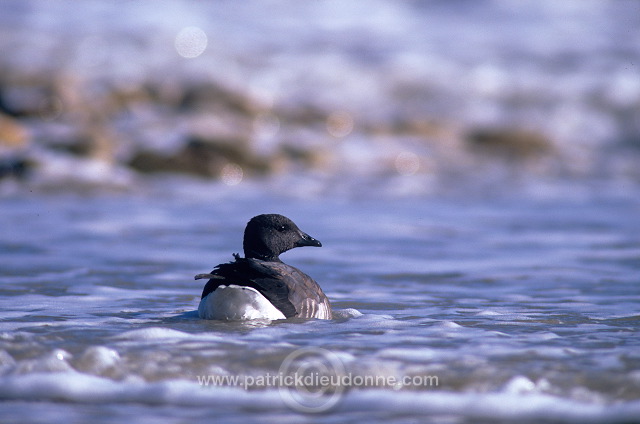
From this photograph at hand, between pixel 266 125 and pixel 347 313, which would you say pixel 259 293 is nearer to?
pixel 347 313

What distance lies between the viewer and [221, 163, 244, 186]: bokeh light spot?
17969 mm

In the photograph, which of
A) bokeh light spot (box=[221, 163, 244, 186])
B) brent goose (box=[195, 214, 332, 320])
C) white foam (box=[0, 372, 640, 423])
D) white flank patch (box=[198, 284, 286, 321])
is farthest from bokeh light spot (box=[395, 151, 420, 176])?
white foam (box=[0, 372, 640, 423])

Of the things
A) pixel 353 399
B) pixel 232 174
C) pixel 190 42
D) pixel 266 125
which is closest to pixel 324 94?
pixel 266 125

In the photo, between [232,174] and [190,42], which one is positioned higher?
[190,42]

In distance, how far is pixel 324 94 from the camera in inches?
995

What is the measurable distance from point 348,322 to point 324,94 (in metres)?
19.2

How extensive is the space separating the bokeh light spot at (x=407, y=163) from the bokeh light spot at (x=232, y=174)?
3.95 meters

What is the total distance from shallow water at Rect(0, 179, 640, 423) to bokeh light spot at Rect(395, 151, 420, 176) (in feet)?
21.6

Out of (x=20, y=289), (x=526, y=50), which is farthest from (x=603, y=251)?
(x=526, y=50)

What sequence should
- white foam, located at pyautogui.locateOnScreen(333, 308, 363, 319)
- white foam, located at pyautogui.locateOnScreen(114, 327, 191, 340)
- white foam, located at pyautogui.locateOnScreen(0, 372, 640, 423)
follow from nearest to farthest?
white foam, located at pyautogui.locateOnScreen(0, 372, 640, 423), white foam, located at pyautogui.locateOnScreen(114, 327, 191, 340), white foam, located at pyautogui.locateOnScreen(333, 308, 363, 319)

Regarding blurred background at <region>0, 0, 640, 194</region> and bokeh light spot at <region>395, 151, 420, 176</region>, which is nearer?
blurred background at <region>0, 0, 640, 194</region>

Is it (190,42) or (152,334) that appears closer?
(152,334)

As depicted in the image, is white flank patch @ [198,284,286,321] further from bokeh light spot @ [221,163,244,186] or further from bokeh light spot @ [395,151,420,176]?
bokeh light spot @ [395,151,420,176]

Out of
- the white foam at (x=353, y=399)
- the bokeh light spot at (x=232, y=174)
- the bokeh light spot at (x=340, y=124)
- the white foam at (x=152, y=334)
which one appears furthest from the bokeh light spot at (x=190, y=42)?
the white foam at (x=353, y=399)
